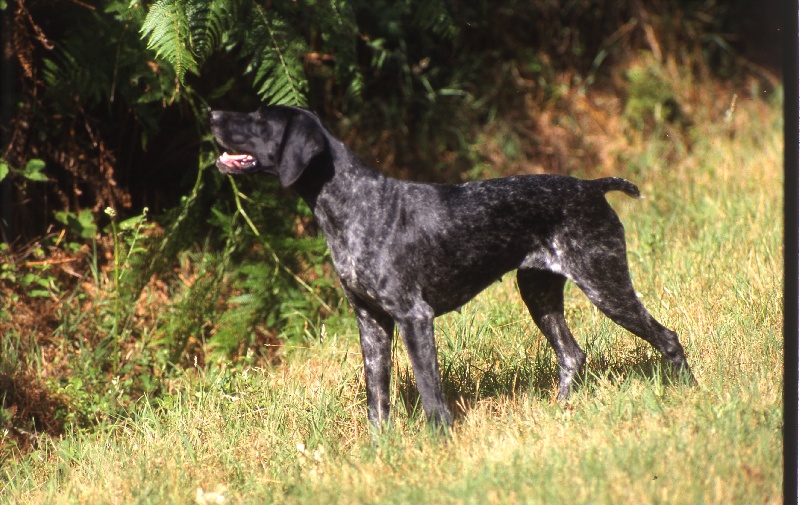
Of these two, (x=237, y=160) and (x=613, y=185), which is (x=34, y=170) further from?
(x=613, y=185)

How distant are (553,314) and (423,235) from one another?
1.05 meters

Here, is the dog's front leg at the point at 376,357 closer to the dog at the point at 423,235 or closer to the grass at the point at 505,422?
the dog at the point at 423,235

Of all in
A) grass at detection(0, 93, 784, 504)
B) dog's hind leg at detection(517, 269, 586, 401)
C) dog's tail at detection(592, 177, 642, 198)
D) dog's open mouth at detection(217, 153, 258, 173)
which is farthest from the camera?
dog's hind leg at detection(517, 269, 586, 401)

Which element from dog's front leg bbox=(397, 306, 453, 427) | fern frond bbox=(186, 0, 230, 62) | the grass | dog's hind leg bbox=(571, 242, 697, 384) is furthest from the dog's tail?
fern frond bbox=(186, 0, 230, 62)

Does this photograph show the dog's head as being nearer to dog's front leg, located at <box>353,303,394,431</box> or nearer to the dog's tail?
dog's front leg, located at <box>353,303,394,431</box>

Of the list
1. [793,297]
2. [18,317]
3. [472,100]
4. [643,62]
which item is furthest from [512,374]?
[643,62]

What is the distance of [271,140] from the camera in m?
4.61

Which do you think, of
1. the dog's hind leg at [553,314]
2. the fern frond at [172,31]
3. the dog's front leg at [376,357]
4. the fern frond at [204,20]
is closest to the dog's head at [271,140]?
the dog's front leg at [376,357]

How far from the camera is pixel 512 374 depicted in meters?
5.46

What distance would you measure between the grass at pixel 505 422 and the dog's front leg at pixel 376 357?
117 millimetres

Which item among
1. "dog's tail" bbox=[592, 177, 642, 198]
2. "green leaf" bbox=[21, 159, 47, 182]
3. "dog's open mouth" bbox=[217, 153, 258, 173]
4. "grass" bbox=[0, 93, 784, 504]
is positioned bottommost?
"grass" bbox=[0, 93, 784, 504]

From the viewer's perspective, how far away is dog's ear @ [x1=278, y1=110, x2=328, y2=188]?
4504mm

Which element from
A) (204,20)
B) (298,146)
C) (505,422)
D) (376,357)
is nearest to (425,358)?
(376,357)

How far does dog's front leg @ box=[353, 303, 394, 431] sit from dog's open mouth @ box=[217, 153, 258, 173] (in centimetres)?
89
